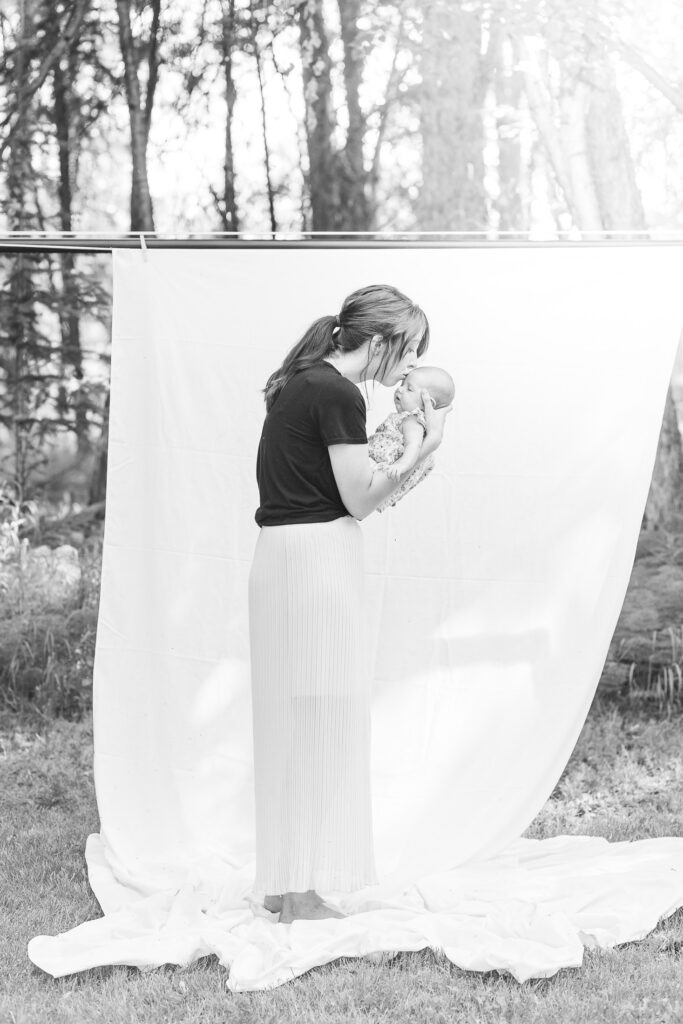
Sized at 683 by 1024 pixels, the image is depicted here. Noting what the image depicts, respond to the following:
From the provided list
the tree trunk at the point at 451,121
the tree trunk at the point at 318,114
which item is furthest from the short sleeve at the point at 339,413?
the tree trunk at the point at 318,114

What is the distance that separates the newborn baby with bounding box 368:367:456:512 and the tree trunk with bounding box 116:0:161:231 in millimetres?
3670

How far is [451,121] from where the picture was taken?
5.71 m

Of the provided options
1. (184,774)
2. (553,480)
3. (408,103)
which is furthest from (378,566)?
(408,103)

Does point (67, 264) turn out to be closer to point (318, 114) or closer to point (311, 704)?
point (318, 114)

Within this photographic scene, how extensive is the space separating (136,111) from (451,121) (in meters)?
1.72

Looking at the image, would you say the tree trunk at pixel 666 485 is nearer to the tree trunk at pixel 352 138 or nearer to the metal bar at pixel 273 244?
the tree trunk at pixel 352 138

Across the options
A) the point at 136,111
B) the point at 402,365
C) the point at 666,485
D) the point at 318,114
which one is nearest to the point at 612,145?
the point at 318,114

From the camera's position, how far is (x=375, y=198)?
579 centimetres

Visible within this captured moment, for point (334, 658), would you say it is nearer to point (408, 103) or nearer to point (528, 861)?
point (528, 861)

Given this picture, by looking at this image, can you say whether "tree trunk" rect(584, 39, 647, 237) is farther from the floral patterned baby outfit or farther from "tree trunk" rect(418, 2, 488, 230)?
the floral patterned baby outfit

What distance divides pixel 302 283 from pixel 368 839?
1.78 meters

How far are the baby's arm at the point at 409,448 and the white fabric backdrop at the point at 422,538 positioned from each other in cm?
99

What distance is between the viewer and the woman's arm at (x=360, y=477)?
2488 mm

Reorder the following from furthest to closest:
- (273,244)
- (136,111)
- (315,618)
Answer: (136,111), (273,244), (315,618)
